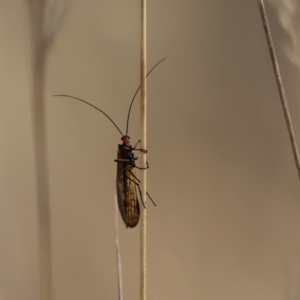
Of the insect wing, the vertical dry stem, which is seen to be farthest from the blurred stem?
the insect wing

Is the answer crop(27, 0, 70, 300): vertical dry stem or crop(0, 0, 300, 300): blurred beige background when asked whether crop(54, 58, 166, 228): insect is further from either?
crop(27, 0, 70, 300): vertical dry stem

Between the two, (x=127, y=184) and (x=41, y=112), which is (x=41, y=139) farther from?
(x=127, y=184)

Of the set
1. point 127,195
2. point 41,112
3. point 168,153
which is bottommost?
point 127,195

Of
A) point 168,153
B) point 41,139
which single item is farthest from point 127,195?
point 41,139

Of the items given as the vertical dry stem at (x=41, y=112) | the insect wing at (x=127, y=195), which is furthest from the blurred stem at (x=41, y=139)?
the insect wing at (x=127, y=195)

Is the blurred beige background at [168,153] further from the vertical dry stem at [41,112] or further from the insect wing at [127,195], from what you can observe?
the insect wing at [127,195]

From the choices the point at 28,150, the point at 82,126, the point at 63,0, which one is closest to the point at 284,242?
the point at 82,126
